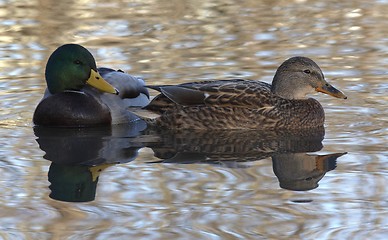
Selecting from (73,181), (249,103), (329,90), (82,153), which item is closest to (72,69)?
(82,153)

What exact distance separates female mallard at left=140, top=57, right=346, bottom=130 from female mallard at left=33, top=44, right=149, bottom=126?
42cm

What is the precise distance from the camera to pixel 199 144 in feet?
28.6

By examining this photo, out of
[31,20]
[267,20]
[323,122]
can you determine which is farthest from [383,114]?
[31,20]

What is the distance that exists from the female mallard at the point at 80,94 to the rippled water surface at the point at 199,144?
217 millimetres

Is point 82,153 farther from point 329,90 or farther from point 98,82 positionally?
point 329,90

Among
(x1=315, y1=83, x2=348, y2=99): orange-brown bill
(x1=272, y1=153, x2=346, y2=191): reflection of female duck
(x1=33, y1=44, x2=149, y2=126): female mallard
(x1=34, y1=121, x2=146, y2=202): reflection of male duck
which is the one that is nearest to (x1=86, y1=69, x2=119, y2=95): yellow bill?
(x1=33, y1=44, x2=149, y2=126): female mallard

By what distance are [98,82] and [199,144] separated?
4.89ft

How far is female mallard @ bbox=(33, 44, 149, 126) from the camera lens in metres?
9.61

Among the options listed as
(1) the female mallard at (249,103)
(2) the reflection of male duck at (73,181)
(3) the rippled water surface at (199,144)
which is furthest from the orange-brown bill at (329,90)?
(2) the reflection of male duck at (73,181)

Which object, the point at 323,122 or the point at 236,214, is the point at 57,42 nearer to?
the point at 323,122

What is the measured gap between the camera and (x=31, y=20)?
14.2 m

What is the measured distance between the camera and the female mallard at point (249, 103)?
9.27 metres

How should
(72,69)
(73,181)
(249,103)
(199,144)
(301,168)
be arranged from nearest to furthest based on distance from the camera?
(73,181) → (301,168) → (199,144) → (249,103) → (72,69)

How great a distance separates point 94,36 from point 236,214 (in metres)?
7.10
